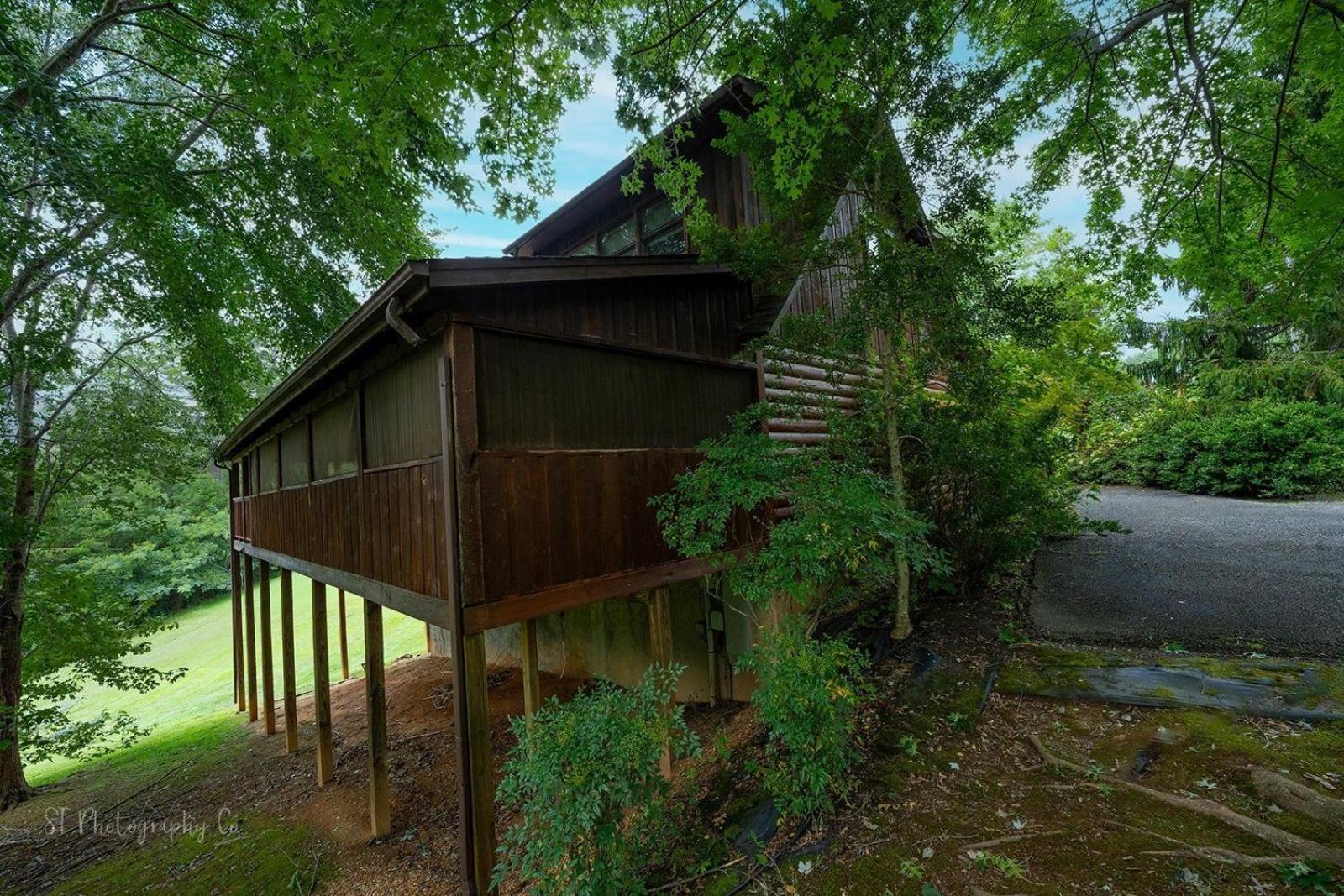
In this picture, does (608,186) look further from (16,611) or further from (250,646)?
(16,611)

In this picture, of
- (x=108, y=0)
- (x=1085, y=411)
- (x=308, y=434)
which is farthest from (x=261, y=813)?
(x=1085, y=411)

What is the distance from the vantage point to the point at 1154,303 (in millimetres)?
5535

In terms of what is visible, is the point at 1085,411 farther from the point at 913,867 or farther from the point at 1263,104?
the point at 913,867

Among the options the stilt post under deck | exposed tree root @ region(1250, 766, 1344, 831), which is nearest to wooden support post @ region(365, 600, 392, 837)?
exposed tree root @ region(1250, 766, 1344, 831)

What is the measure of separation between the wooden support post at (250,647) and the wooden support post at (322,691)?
4426mm

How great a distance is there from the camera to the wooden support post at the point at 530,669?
15.2 ft

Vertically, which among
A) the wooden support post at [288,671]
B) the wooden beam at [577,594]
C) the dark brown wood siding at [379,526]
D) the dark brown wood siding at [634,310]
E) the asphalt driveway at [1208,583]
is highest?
the dark brown wood siding at [634,310]

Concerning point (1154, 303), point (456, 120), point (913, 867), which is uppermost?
point (456, 120)

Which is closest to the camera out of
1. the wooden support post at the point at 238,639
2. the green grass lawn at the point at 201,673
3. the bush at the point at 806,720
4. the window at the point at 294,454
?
the bush at the point at 806,720

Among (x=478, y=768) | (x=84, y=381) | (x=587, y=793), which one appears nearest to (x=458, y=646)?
(x=478, y=768)

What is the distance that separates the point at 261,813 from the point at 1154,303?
1159 cm

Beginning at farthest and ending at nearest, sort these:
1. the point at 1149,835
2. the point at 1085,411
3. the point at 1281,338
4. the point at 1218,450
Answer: the point at 1085,411 < the point at 1281,338 < the point at 1218,450 < the point at 1149,835

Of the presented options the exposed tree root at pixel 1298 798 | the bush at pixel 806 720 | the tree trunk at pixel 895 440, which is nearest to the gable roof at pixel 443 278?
the tree trunk at pixel 895 440

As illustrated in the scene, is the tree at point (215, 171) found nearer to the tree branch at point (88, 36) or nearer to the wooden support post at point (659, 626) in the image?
the tree branch at point (88, 36)
